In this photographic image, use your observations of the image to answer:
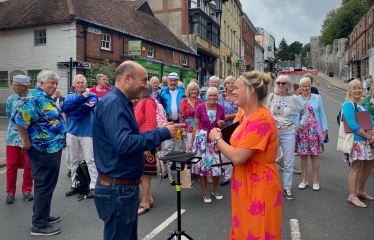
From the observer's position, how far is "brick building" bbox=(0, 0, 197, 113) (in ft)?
60.3

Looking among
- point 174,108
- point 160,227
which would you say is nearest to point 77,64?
point 174,108

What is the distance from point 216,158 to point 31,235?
2.86m

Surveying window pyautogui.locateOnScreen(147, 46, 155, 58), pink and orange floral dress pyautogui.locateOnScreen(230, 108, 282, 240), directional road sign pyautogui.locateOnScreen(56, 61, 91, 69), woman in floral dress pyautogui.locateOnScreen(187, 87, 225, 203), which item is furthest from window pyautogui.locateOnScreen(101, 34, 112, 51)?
pink and orange floral dress pyautogui.locateOnScreen(230, 108, 282, 240)

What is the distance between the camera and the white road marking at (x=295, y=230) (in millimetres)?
3941

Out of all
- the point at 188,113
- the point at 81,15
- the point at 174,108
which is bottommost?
the point at 188,113

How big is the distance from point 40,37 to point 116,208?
19980 mm

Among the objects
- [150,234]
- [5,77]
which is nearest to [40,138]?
[150,234]

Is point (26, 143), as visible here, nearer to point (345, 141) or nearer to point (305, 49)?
point (345, 141)

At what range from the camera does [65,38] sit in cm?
1839

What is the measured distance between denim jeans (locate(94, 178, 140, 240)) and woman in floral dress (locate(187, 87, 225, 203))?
2.73 m

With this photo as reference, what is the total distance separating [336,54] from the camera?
63.4m

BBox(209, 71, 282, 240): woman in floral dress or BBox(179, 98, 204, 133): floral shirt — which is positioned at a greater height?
BBox(179, 98, 204, 133): floral shirt

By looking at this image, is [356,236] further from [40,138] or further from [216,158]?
[40,138]

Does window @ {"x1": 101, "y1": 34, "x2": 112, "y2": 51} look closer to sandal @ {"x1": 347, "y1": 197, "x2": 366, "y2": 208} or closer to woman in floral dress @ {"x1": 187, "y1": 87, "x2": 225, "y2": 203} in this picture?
woman in floral dress @ {"x1": 187, "y1": 87, "x2": 225, "y2": 203}
